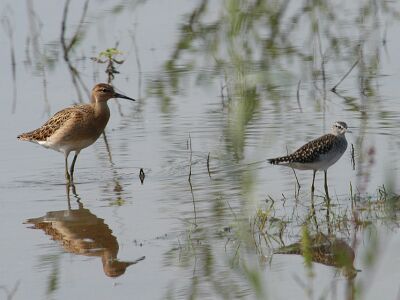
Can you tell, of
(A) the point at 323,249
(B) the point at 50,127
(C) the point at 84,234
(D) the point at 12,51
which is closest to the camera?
(A) the point at 323,249

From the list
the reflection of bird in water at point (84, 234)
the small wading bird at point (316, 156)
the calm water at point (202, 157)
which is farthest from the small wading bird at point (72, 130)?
the small wading bird at point (316, 156)

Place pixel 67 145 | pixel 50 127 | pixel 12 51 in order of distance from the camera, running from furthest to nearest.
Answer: pixel 12 51 < pixel 50 127 < pixel 67 145

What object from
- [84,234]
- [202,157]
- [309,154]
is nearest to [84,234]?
[84,234]

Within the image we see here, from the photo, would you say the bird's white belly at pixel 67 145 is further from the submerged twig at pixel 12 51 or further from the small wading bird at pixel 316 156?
the small wading bird at pixel 316 156

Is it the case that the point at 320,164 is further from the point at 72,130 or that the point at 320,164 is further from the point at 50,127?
the point at 50,127

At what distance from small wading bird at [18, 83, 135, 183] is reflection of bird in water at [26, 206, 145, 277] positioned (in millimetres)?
1853

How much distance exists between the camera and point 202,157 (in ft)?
37.8

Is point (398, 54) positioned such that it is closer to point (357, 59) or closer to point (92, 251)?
point (357, 59)

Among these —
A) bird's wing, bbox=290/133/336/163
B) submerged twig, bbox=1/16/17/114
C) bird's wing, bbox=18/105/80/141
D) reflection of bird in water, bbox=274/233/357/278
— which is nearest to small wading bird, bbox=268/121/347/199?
bird's wing, bbox=290/133/336/163

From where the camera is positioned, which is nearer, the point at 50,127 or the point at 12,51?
the point at 50,127

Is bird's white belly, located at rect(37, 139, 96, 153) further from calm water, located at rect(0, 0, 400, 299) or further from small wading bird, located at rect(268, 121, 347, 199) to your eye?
small wading bird, located at rect(268, 121, 347, 199)

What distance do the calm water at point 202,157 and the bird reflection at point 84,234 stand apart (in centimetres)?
2

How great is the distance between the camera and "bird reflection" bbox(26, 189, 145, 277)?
799cm

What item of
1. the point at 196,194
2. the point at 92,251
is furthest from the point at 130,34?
the point at 92,251
